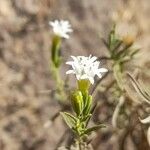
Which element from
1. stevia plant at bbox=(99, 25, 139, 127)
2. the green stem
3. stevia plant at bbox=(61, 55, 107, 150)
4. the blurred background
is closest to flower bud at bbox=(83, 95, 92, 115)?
stevia plant at bbox=(61, 55, 107, 150)

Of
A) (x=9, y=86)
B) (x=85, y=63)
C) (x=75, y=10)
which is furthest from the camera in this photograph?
(x=75, y=10)

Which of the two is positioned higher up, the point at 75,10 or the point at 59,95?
the point at 75,10

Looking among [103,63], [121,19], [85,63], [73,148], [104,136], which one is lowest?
[73,148]

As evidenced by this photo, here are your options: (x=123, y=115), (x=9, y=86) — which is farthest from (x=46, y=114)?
(x=123, y=115)

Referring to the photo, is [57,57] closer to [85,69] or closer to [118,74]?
[118,74]

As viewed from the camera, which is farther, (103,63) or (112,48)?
(103,63)

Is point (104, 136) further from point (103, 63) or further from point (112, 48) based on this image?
point (112, 48)

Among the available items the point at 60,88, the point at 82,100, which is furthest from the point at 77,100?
the point at 60,88

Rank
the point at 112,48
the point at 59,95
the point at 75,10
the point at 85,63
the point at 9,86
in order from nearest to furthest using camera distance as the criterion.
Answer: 1. the point at 85,63
2. the point at 112,48
3. the point at 59,95
4. the point at 9,86
5. the point at 75,10
